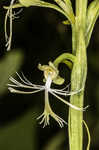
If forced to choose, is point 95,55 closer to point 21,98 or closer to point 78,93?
point 21,98

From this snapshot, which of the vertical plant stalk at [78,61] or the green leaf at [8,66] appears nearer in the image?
the vertical plant stalk at [78,61]

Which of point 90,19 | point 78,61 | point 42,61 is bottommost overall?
point 42,61

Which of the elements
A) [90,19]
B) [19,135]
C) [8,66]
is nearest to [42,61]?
[8,66]

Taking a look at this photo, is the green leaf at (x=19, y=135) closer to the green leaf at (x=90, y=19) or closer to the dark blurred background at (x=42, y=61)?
the dark blurred background at (x=42, y=61)

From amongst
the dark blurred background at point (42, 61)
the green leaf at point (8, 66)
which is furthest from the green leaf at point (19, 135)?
the green leaf at point (8, 66)

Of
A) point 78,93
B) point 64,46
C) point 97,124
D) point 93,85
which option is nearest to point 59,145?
point 97,124

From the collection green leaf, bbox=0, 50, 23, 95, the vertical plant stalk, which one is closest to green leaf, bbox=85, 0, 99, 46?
the vertical plant stalk

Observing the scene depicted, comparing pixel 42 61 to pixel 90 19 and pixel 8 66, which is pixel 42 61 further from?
pixel 90 19
